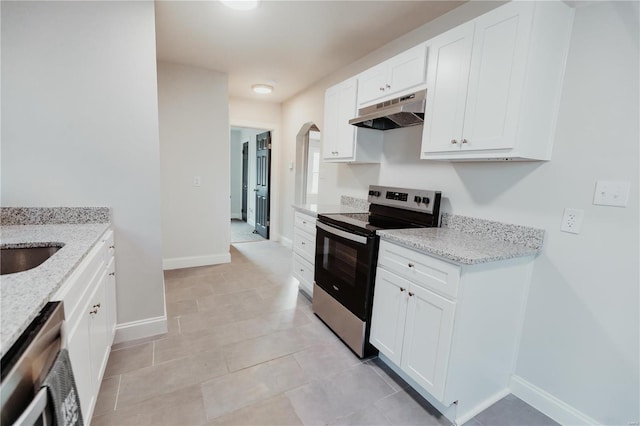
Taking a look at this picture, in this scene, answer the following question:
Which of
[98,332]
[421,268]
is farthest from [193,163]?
[421,268]

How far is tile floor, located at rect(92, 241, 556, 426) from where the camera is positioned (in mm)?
1561

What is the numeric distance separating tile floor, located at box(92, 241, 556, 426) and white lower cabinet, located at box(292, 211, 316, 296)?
33 cm

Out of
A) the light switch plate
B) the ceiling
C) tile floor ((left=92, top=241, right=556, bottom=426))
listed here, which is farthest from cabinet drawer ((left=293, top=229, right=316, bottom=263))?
the light switch plate

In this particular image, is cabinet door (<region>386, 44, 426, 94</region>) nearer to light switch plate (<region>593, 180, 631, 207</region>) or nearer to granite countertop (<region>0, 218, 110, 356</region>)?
light switch plate (<region>593, 180, 631, 207</region>)

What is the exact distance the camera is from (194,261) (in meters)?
→ 3.87

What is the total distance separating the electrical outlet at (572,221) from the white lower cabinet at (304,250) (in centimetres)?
181

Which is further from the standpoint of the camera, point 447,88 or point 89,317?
point 447,88

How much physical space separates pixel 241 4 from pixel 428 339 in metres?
2.52

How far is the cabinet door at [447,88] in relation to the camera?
5.63ft

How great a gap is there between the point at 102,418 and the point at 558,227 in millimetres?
2601

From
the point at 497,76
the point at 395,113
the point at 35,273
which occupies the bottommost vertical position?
the point at 35,273

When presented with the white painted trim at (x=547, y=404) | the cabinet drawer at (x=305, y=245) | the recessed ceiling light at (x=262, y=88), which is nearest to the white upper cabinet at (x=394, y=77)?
the cabinet drawer at (x=305, y=245)

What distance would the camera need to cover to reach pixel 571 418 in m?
1.55

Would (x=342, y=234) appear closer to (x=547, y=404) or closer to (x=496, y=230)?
(x=496, y=230)
